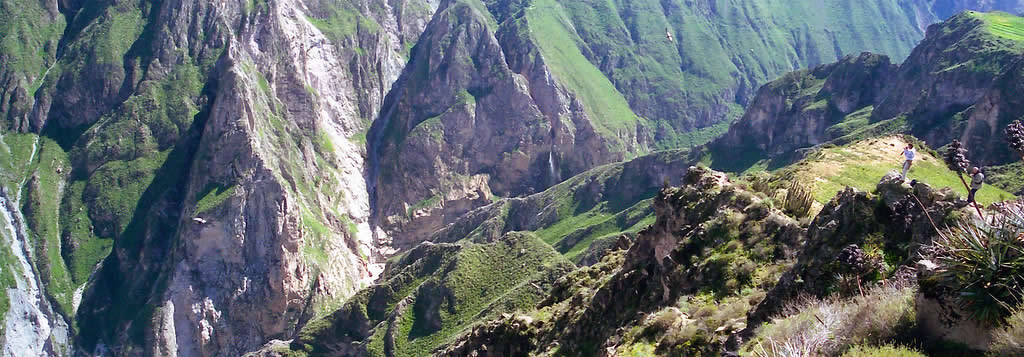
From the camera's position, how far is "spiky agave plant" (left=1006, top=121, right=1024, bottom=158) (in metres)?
22.2

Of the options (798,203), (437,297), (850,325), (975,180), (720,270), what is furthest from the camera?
(437,297)

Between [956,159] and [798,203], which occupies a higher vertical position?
[798,203]

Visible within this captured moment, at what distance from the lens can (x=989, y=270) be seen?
18.3m

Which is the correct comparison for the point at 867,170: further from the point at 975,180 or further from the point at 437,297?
the point at 437,297

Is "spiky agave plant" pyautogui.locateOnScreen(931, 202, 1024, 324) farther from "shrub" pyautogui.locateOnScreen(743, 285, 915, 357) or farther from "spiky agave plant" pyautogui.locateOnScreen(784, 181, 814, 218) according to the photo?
"spiky agave plant" pyautogui.locateOnScreen(784, 181, 814, 218)

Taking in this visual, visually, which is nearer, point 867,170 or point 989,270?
point 989,270

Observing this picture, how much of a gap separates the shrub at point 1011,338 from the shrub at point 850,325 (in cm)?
255

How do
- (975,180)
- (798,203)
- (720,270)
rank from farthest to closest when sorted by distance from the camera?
1. (798,203)
2. (720,270)
3. (975,180)

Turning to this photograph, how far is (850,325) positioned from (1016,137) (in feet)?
24.9

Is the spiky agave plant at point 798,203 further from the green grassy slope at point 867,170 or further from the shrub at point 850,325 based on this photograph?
the shrub at point 850,325

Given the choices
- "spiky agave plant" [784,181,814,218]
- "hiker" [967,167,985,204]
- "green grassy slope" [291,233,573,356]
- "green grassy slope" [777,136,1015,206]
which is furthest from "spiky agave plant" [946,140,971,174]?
"green grassy slope" [291,233,573,356]

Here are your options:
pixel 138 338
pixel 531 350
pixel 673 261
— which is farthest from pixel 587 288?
pixel 138 338

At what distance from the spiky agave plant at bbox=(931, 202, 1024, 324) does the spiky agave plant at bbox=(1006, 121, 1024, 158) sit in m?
3.31

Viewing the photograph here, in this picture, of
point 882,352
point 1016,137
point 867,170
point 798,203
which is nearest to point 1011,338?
point 882,352
